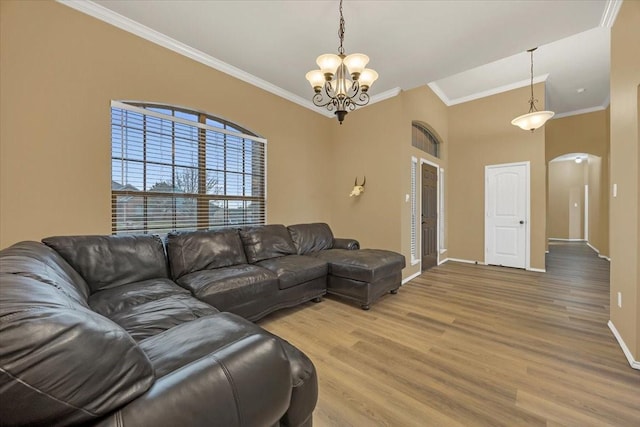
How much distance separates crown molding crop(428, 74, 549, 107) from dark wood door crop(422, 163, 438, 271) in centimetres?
157

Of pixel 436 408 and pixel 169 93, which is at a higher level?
pixel 169 93

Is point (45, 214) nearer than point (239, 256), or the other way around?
point (45, 214)

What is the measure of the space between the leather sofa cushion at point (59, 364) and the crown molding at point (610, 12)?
13.2ft

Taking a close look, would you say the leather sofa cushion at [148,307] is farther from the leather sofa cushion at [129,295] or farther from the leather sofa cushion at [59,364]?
the leather sofa cushion at [59,364]

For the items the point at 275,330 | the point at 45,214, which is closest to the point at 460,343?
the point at 275,330

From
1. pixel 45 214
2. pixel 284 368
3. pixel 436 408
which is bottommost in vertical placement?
pixel 436 408

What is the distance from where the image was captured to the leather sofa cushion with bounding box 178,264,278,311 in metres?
2.23

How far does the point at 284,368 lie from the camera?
0.98 metres

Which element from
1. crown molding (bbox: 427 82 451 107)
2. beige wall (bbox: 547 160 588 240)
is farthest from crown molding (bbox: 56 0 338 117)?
beige wall (bbox: 547 160 588 240)

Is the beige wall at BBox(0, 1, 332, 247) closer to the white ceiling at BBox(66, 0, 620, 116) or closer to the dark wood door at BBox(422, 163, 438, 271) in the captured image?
the white ceiling at BBox(66, 0, 620, 116)

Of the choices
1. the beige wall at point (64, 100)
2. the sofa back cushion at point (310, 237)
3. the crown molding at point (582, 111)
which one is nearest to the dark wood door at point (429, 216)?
the sofa back cushion at point (310, 237)

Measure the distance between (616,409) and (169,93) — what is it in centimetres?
454

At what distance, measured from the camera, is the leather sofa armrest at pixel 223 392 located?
2.26 ft

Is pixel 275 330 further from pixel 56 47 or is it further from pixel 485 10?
pixel 485 10
